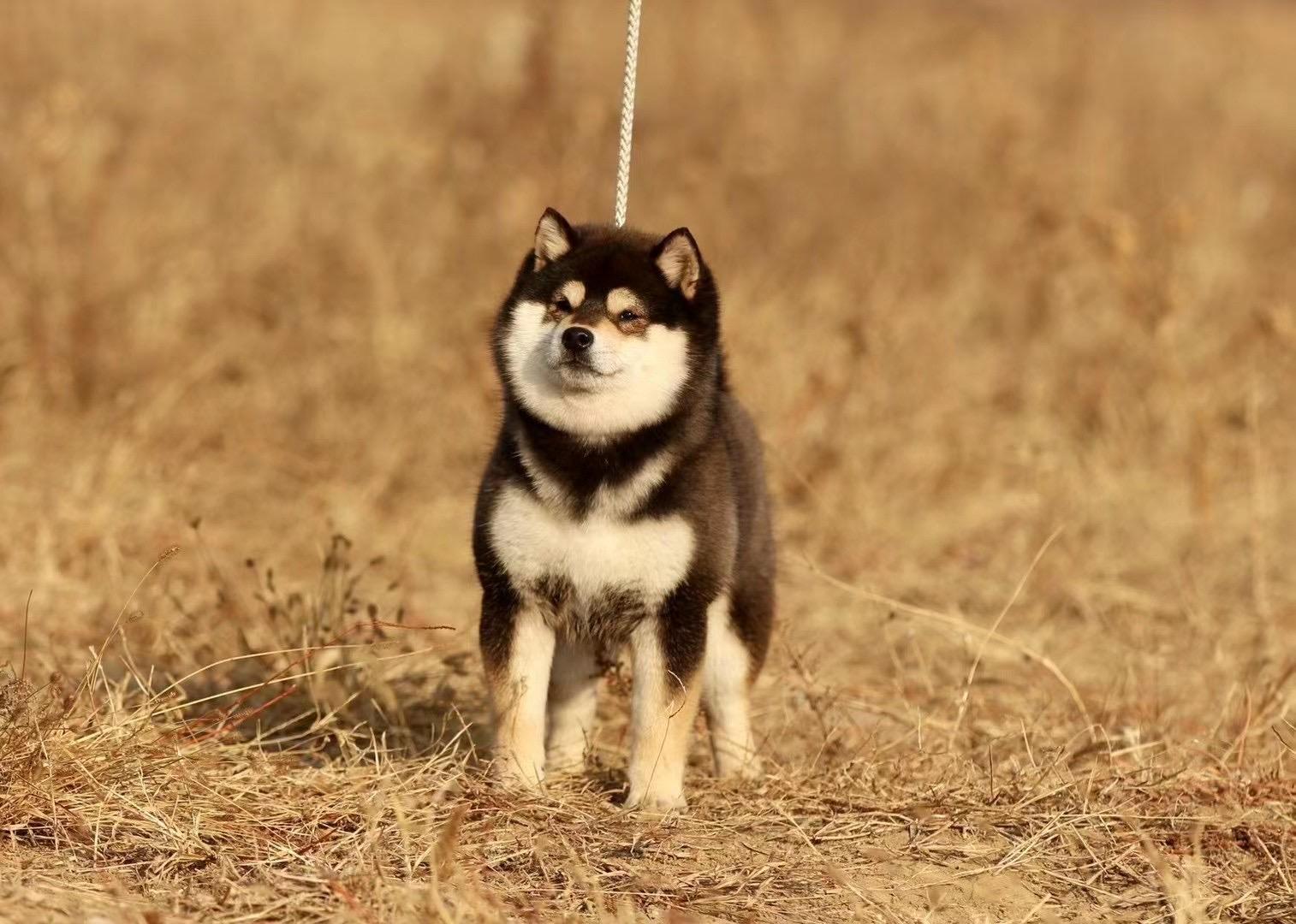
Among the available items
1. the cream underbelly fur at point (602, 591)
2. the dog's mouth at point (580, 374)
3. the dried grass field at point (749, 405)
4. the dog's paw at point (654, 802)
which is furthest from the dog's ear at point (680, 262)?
the dog's paw at point (654, 802)

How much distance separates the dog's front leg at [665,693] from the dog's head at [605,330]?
51 cm

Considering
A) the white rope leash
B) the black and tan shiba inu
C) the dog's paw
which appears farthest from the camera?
the white rope leash

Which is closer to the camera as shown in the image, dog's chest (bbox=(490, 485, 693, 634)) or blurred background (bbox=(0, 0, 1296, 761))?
dog's chest (bbox=(490, 485, 693, 634))

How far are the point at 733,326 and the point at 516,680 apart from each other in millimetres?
3996

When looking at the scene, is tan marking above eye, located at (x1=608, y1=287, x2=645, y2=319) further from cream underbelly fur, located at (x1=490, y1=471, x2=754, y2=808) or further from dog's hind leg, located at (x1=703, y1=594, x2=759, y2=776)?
dog's hind leg, located at (x1=703, y1=594, x2=759, y2=776)

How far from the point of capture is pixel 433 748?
427 centimetres

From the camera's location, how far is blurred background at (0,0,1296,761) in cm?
618

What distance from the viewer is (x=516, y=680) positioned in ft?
13.3

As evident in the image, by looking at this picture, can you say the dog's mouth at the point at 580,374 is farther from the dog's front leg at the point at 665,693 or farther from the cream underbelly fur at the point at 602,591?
the dog's front leg at the point at 665,693

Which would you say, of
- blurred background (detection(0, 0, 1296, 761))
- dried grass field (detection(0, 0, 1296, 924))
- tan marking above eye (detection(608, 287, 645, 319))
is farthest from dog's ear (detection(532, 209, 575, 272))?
blurred background (detection(0, 0, 1296, 761))

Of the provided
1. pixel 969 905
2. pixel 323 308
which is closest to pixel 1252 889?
pixel 969 905

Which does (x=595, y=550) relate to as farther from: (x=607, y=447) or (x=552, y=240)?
(x=552, y=240)

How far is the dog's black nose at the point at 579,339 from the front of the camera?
3.84 meters

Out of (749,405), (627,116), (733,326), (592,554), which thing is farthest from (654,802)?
(733,326)
